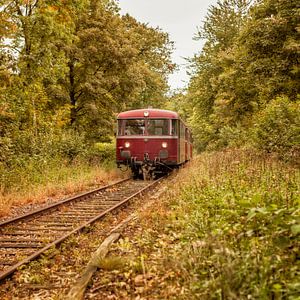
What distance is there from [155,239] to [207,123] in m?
30.4

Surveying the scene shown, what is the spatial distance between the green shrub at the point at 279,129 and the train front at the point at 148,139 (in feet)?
11.7

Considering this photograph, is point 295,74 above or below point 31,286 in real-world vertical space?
above

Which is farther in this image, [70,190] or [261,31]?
[261,31]

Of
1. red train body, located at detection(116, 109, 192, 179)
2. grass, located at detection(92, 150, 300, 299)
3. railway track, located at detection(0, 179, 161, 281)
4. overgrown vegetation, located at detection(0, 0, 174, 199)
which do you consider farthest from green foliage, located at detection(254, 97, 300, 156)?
grass, located at detection(92, 150, 300, 299)

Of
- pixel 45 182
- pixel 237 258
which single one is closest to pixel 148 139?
pixel 45 182

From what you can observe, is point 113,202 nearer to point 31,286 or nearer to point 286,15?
point 31,286

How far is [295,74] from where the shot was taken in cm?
1644

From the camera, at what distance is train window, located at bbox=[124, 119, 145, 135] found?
17.2m

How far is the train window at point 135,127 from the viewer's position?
56.6ft

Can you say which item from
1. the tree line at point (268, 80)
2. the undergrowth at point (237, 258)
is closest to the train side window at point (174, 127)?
the tree line at point (268, 80)

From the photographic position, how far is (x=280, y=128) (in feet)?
48.9

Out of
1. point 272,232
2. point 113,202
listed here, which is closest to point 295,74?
point 113,202

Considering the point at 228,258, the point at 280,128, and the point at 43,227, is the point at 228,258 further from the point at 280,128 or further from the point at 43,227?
the point at 280,128

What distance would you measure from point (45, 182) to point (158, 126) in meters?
6.03
